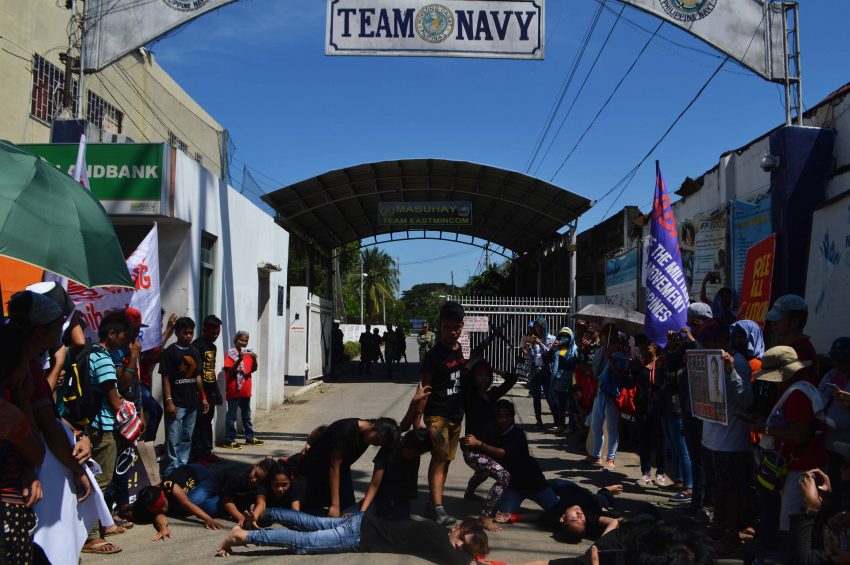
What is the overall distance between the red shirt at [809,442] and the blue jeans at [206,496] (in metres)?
4.60

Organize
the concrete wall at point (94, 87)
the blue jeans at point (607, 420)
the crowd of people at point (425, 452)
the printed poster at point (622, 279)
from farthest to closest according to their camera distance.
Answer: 1. the concrete wall at point (94, 87)
2. the printed poster at point (622, 279)
3. the blue jeans at point (607, 420)
4. the crowd of people at point (425, 452)

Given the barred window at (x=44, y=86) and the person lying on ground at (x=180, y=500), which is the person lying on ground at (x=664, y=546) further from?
the barred window at (x=44, y=86)

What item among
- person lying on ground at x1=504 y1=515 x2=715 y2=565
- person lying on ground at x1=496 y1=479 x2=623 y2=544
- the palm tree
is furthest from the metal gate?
the palm tree

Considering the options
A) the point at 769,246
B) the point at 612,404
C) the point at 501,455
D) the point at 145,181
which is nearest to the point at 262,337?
the point at 145,181

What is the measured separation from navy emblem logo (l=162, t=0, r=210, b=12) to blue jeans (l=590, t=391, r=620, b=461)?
6.90m

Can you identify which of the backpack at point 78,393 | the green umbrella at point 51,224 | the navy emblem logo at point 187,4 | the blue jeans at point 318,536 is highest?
the navy emblem logo at point 187,4

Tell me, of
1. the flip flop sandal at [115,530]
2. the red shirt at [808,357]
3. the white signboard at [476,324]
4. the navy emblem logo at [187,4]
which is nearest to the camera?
the red shirt at [808,357]

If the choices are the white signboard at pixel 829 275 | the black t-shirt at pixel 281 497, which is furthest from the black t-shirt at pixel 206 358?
the white signboard at pixel 829 275

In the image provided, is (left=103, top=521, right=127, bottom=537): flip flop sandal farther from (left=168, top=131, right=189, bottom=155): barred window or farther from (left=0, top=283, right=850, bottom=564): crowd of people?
(left=168, top=131, right=189, bottom=155): barred window

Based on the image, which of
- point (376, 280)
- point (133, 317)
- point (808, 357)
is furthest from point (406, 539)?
point (376, 280)

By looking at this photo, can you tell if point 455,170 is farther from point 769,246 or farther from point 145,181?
point 769,246

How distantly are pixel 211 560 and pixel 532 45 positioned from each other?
6.59 m

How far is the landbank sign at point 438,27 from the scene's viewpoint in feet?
28.5

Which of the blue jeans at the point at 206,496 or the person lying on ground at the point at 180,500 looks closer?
the person lying on ground at the point at 180,500
